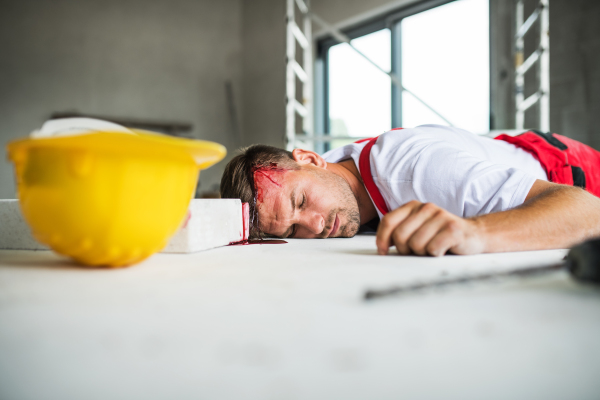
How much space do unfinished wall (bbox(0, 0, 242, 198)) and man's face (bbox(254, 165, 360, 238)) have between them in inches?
129

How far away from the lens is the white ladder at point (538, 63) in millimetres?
2170

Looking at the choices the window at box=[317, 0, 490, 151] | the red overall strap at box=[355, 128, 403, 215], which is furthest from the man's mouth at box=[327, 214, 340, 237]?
the window at box=[317, 0, 490, 151]

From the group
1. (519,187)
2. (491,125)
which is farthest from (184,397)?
(491,125)

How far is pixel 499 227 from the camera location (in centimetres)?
58

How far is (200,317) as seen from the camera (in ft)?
0.83

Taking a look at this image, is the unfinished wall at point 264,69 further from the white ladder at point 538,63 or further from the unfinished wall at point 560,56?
the white ladder at point 538,63

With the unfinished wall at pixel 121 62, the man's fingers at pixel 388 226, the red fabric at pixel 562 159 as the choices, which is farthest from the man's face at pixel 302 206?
the unfinished wall at pixel 121 62

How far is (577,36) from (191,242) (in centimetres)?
254

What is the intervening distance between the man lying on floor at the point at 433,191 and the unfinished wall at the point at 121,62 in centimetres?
328

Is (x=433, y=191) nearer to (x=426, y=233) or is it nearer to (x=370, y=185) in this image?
(x=370, y=185)

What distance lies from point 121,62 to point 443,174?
4068mm

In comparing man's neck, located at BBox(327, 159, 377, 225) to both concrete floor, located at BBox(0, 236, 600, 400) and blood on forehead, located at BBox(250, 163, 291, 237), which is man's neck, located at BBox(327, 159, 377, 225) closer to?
blood on forehead, located at BBox(250, 163, 291, 237)

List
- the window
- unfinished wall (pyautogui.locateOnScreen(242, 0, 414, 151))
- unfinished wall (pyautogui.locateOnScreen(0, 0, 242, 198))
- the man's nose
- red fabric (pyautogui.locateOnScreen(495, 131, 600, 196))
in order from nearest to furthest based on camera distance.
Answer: the man's nose → red fabric (pyautogui.locateOnScreen(495, 131, 600, 196)) → the window → unfinished wall (pyautogui.locateOnScreen(0, 0, 242, 198)) → unfinished wall (pyautogui.locateOnScreen(242, 0, 414, 151))

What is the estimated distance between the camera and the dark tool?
0.93ft
